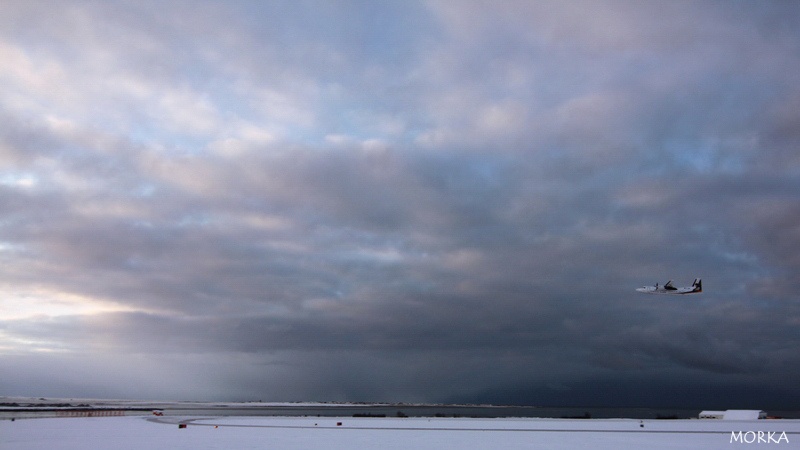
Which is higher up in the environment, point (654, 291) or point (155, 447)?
point (654, 291)

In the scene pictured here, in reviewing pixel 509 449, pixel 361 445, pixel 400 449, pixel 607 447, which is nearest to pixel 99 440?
pixel 361 445

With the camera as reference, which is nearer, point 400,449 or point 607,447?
point 400,449

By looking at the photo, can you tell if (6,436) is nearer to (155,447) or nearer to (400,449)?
(155,447)

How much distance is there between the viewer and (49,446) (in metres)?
52.9

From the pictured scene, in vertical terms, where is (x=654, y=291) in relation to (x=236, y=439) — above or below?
above

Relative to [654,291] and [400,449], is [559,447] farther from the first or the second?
[654,291]

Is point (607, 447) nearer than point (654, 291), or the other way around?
point (607, 447)

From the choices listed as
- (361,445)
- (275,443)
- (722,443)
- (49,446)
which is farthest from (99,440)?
(722,443)

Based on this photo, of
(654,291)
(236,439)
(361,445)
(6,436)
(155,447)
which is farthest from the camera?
(654,291)

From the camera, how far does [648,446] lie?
192 ft

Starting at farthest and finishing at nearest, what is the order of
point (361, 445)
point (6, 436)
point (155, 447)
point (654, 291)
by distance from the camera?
1. point (654, 291)
2. point (6, 436)
3. point (361, 445)
4. point (155, 447)

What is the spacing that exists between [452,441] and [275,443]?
17916mm

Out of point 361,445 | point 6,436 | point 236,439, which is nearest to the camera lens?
point 361,445

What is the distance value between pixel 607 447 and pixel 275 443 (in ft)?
99.7
